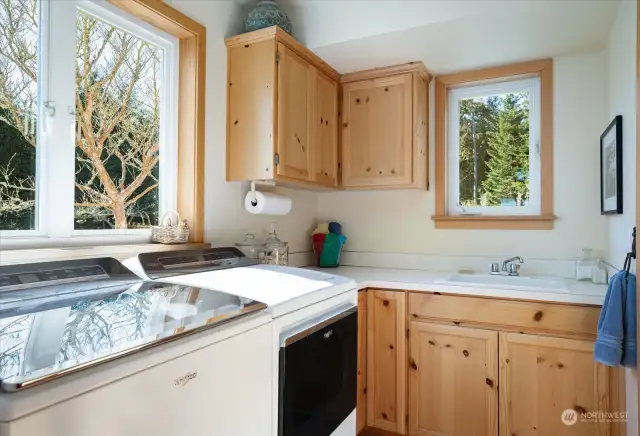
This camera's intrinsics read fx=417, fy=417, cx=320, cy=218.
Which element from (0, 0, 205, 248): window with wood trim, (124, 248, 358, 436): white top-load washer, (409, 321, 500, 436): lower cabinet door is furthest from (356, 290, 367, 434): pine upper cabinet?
(0, 0, 205, 248): window with wood trim

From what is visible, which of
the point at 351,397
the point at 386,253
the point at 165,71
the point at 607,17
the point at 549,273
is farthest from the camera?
the point at 386,253

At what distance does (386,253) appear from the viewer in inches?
111

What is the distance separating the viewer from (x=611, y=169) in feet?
6.25

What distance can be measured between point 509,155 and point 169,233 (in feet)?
6.65

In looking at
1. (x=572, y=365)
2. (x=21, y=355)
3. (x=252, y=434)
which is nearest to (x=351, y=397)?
(x=252, y=434)

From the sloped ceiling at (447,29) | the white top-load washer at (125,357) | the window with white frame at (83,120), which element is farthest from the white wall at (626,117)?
the window with white frame at (83,120)

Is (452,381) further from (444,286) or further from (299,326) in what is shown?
(299,326)

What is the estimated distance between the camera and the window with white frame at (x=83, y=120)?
1459 mm

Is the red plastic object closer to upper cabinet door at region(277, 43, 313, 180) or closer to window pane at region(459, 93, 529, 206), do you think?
upper cabinet door at region(277, 43, 313, 180)

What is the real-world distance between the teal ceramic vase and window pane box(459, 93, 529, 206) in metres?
1.30

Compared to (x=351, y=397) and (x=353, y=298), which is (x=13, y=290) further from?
(x=351, y=397)

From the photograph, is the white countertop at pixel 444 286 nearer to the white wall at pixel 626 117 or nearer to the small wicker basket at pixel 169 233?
the white wall at pixel 626 117

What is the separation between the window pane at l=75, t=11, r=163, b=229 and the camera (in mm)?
1673

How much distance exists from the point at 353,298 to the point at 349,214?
1.23 meters
